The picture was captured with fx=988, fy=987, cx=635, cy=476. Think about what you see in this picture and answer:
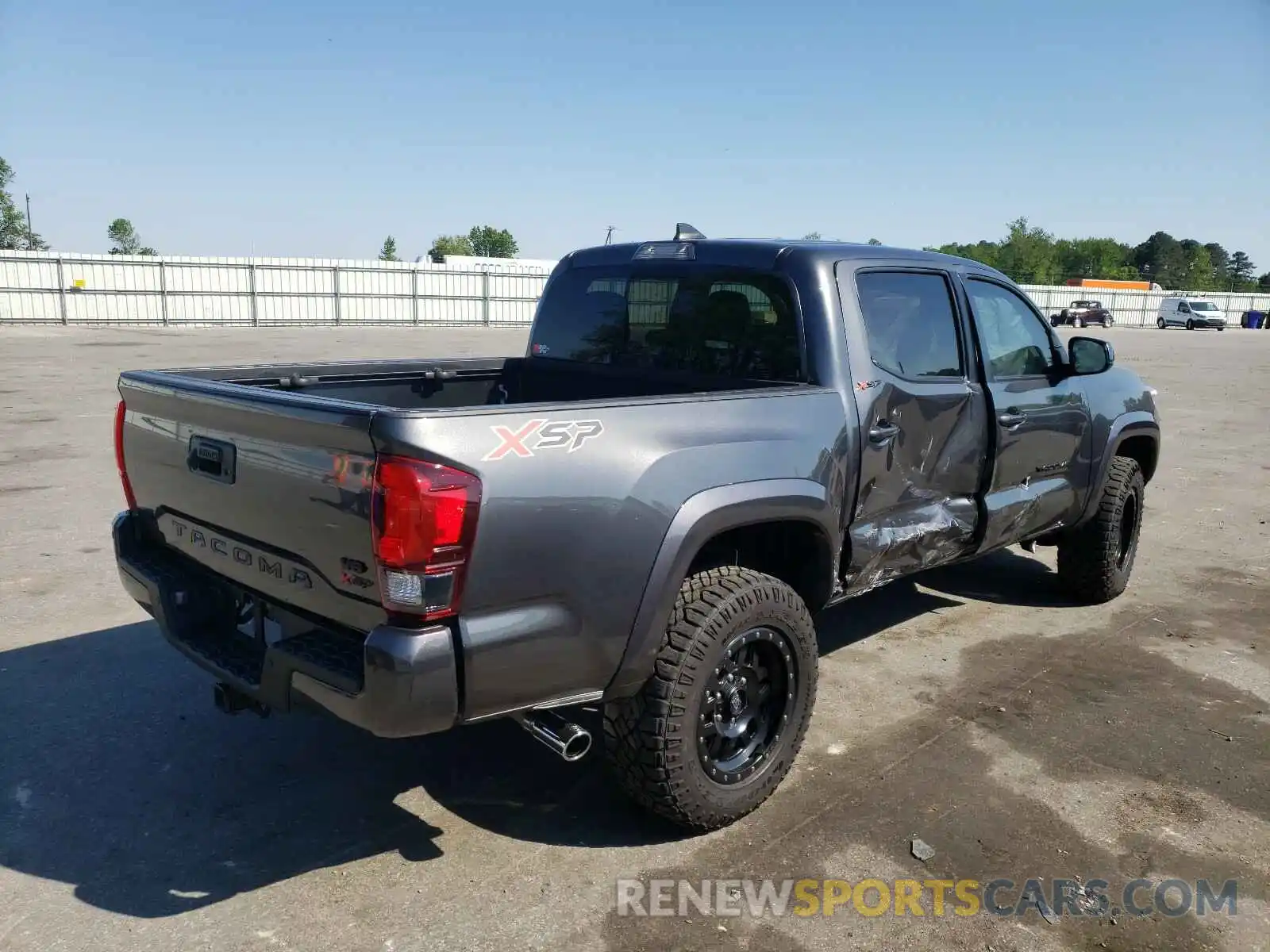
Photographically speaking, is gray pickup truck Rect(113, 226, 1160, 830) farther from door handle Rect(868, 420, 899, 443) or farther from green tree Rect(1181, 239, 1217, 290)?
green tree Rect(1181, 239, 1217, 290)

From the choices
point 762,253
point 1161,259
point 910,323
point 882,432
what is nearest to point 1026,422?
point 910,323

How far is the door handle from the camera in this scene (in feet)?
12.4

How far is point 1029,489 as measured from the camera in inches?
191

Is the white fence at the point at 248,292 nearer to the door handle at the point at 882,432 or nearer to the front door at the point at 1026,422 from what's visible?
the front door at the point at 1026,422

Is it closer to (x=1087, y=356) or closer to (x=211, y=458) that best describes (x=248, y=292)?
(x=1087, y=356)

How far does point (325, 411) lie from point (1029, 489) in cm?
358

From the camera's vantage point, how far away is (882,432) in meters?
3.82

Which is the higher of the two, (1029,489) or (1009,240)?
(1009,240)

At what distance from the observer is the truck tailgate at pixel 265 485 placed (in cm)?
257

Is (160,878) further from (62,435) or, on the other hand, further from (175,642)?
(62,435)

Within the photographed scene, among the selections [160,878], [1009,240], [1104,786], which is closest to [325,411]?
[160,878]

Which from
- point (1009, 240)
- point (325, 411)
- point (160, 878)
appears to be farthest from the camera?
point (1009, 240)

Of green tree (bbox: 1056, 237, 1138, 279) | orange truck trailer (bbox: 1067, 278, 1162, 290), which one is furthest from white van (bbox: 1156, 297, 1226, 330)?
green tree (bbox: 1056, 237, 1138, 279)

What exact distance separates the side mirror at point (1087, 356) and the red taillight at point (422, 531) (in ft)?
12.2
